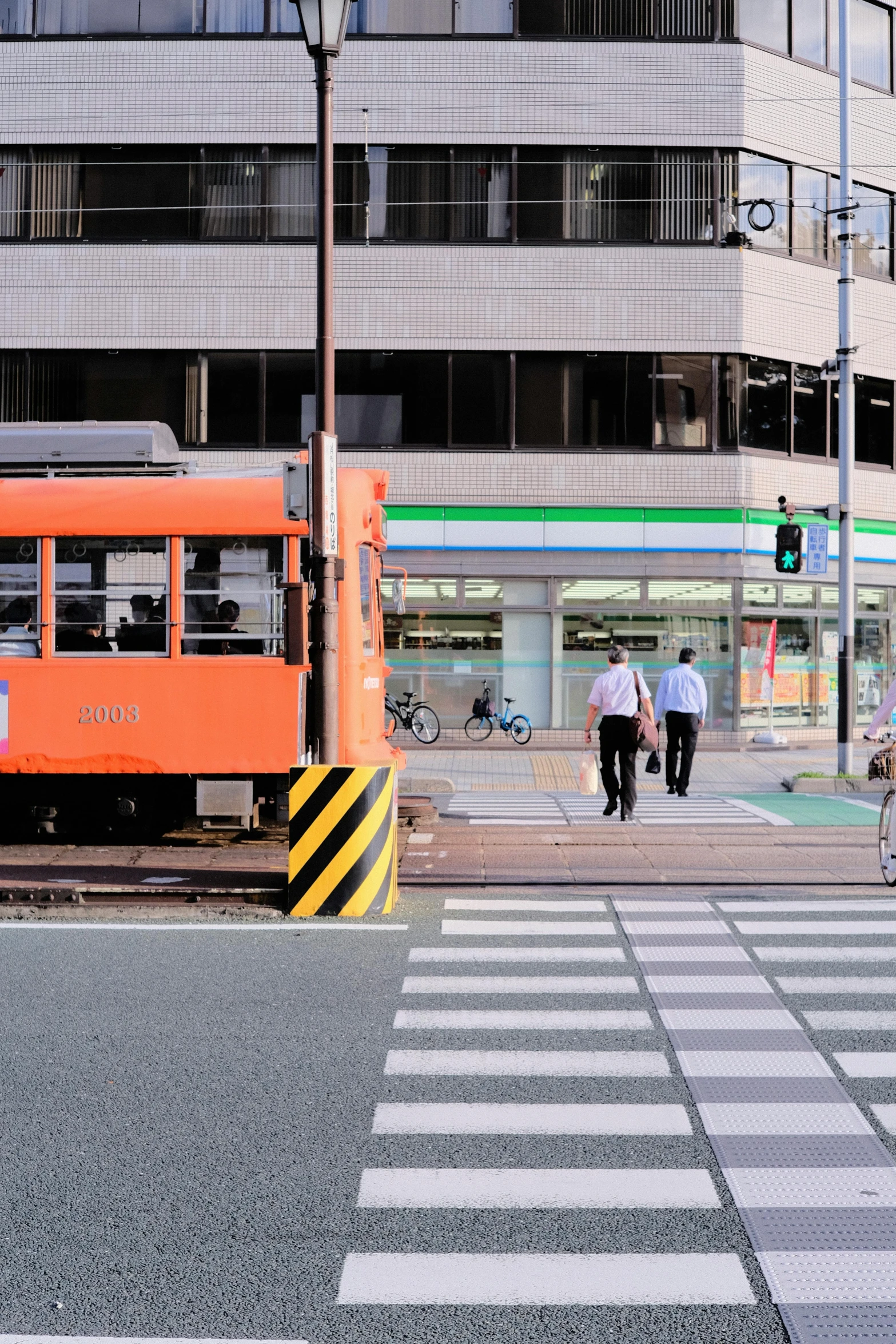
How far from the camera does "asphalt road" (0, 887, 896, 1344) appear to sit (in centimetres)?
359

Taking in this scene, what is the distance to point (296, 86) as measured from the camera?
24.3 meters

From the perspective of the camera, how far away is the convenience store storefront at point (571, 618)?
24250 mm

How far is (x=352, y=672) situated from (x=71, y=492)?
9.28ft

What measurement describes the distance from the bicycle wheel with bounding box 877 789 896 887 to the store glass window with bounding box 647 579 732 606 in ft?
46.2

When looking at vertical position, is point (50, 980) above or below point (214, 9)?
below

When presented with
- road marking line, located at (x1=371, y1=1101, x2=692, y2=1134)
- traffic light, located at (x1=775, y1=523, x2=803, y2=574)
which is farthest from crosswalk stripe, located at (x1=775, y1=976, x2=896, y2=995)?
traffic light, located at (x1=775, y1=523, x2=803, y2=574)

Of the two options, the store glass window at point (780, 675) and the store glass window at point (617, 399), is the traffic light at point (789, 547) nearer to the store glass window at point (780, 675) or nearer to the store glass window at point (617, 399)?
the store glass window at point (780, 675)

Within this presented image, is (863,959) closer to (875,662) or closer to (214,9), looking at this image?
(875,662)

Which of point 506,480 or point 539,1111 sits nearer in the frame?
point 539,1111

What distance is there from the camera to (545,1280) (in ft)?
12.3

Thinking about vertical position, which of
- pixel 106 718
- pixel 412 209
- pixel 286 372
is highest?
pixel 412 209

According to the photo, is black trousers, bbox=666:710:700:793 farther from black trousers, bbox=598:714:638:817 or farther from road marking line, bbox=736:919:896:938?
road marking line, bbox=736:919:896:938

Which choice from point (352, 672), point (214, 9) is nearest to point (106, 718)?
point (352, 672)

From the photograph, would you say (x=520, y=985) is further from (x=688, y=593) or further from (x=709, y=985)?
(x=688, y=593)
